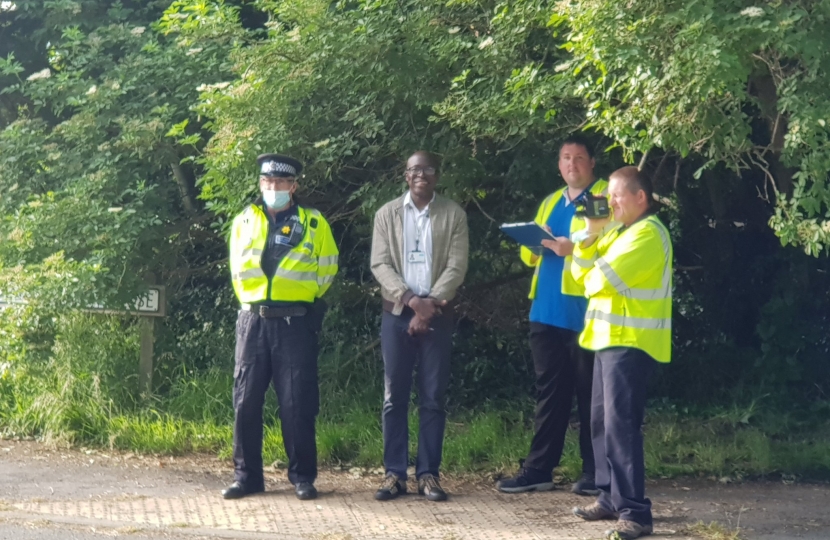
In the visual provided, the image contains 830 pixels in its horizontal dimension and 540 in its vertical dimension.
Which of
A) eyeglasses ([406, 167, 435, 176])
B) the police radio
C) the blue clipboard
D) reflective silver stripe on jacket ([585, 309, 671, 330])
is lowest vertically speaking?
reflective silver stripe on jacket ([585, 309, 671, 330])

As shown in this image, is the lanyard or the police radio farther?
the lanyard

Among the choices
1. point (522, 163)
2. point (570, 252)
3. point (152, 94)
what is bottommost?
point (570, 252)

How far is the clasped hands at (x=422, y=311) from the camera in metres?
5.99

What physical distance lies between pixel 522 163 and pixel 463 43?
1096 millimetres

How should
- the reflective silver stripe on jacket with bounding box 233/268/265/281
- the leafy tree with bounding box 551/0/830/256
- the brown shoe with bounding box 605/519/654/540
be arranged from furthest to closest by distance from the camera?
the reflective silver stripe on jacket with bounding box 233/268/265/281 → the brown shoe with bounding box 605/519/654/540 → the leafy tree with bounding box 551/0/830/256

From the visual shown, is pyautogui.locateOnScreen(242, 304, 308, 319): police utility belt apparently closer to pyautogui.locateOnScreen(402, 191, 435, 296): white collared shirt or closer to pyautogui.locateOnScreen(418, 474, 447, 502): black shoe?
pyautogui.locateOnScreen(402, 191, 435, 296): white collared shirt

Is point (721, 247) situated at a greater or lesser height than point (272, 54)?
lesser

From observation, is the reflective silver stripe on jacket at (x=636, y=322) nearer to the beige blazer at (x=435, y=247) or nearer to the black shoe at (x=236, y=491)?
the beige blazer at (x=435, y=247)

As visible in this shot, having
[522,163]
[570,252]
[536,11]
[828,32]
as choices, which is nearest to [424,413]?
[570,252]

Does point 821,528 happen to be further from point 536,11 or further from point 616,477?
point 536,11

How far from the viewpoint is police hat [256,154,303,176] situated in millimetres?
6234

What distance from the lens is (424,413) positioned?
618cm

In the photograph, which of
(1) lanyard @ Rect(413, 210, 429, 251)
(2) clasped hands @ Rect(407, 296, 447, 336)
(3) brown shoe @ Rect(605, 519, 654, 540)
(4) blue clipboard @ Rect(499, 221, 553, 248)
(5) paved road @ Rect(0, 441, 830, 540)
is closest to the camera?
(3) brown shoe @ Rect(605, 519, 654, 540)

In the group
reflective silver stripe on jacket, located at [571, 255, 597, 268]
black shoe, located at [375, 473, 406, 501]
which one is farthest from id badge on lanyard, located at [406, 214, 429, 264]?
black shoe, located at [375, 473, 406, 501]
